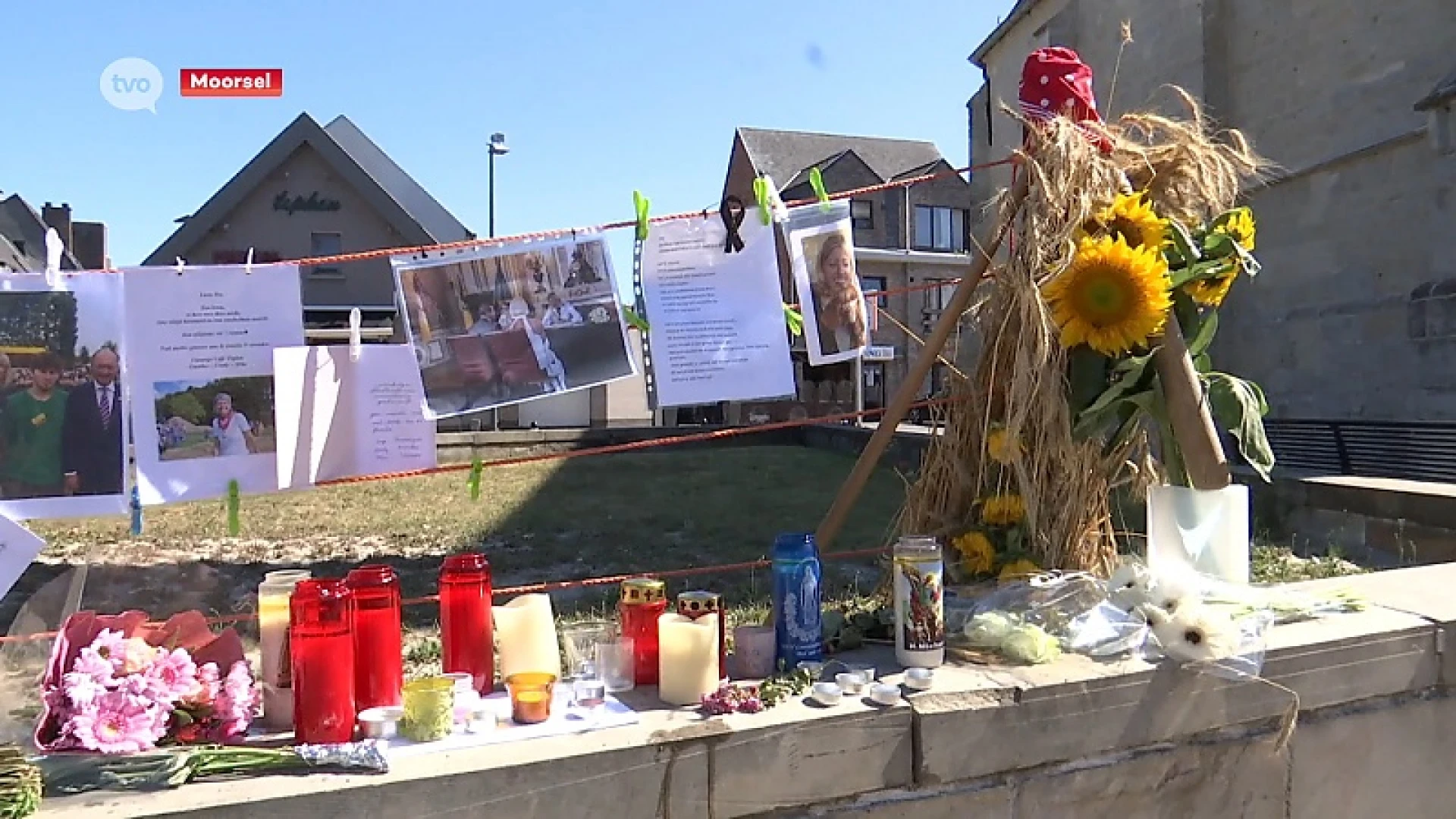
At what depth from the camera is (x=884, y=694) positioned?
2145 mm

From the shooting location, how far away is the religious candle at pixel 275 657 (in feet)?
6.75

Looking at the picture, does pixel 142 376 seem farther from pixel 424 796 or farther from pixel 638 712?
pixel 638 712

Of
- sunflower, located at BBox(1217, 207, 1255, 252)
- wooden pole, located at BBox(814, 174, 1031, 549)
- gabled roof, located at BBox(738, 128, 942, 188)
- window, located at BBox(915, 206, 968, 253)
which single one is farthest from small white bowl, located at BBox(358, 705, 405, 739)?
window, located at BBox(915, 206, 968, 253)

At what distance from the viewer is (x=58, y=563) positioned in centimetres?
758

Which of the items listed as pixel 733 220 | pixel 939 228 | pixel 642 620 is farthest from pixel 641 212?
pixel 939 228

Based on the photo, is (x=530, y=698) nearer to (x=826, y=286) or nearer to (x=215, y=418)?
(x=215, y=418)

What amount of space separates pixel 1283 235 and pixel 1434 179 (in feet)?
10.1

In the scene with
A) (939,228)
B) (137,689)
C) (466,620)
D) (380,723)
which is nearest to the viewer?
(137,689)

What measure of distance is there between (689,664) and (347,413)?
1.13m

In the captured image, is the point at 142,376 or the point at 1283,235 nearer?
the point at 142,376

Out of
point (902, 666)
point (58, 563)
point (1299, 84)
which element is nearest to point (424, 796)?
point (902, 666)

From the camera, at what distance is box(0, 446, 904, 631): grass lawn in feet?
20.3

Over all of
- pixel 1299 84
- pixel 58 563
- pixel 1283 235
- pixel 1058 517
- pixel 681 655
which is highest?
pixel 1299 84

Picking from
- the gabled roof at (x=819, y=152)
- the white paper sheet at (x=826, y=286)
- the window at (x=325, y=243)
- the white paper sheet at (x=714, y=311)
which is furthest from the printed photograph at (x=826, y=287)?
the gabled roof at (x=819, y=152)
